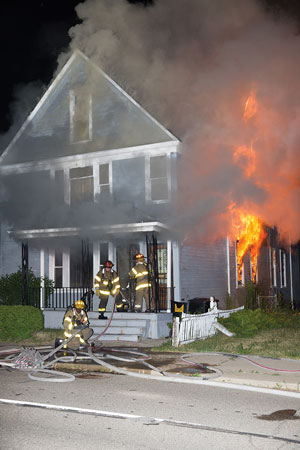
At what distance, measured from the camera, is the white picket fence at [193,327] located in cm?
1134

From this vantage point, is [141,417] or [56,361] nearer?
[141,417]

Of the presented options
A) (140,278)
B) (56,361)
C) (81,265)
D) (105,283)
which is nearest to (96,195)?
(81,265)

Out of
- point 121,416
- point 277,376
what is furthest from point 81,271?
point 121,416

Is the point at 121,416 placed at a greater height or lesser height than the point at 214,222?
lesser

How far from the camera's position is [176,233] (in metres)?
15.2

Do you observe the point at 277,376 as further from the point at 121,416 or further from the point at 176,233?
the point at 176,233

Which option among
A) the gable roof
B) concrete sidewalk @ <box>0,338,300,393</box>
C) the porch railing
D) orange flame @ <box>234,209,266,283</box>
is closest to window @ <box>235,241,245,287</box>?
orange flame @ <box>234,209,266,283</box>

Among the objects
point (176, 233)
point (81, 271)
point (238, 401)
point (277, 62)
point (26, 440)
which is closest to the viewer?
point (26, 440)

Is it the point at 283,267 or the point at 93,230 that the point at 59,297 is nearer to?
the point at 93,230

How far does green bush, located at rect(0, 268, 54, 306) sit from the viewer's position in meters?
15.9

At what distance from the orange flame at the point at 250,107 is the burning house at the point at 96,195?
0.03 meters

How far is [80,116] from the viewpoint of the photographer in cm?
1759

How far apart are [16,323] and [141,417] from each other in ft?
26.8

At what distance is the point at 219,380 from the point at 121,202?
346 inches
